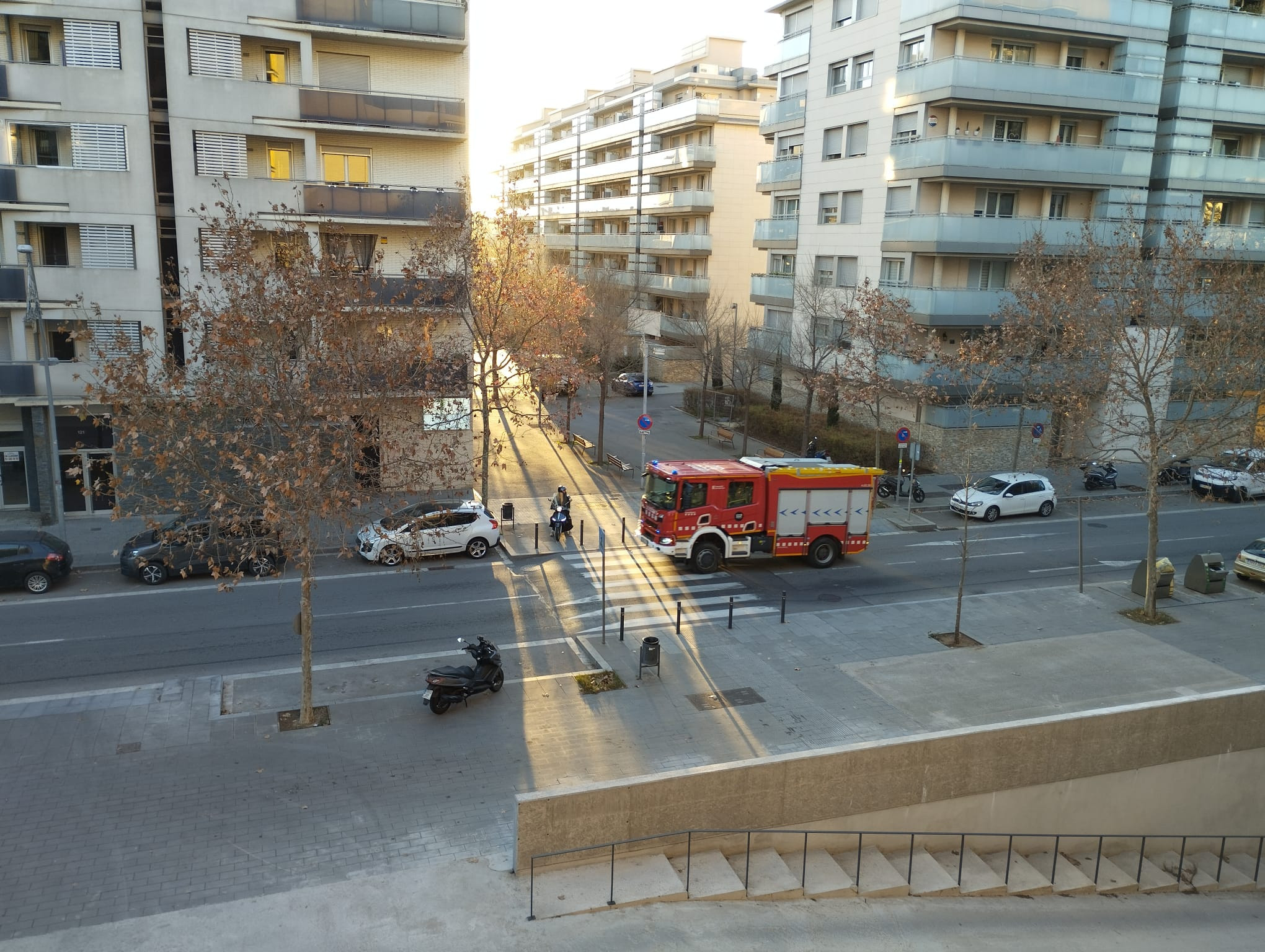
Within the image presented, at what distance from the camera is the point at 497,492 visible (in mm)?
32781

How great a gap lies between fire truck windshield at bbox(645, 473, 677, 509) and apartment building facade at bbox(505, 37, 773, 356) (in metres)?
28.4

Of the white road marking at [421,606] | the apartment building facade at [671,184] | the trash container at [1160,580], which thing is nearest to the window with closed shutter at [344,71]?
the white road marking at [421,606]

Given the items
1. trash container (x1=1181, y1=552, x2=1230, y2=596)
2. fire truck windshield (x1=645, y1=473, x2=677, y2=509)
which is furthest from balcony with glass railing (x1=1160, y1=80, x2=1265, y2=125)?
fire truck windshield (x1=645, y1=473, x2=677, y2=509)

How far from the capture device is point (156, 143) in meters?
28.4

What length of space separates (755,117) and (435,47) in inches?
1223

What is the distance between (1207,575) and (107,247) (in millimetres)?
31862

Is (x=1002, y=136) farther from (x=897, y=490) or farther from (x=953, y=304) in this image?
(x=897, y=490)

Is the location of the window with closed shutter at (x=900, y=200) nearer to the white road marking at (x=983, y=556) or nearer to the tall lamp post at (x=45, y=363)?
the white road marking at (x=983, y=556)

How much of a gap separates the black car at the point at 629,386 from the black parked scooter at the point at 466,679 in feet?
133

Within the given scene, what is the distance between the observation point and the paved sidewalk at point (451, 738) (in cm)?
1123

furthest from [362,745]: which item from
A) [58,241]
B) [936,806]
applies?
[58,241]

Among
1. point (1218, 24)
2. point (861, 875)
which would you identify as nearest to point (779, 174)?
point (1218, 24)

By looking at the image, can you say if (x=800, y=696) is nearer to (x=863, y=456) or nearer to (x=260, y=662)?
(x=260, y=662)

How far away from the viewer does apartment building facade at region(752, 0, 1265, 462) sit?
116 feet
